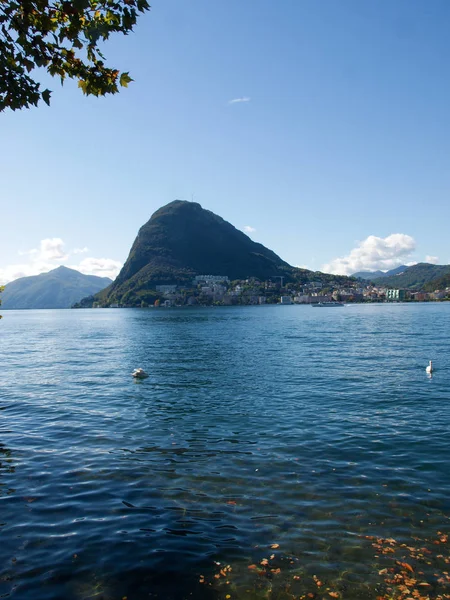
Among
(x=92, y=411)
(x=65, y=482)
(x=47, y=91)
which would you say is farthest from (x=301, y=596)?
(x=92, y=411)

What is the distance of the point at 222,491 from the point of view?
12.2 metres

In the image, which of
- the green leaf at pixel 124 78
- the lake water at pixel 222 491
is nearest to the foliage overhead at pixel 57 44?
the green leaf at pixel 124 78

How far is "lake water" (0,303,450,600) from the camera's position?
841 centimetres

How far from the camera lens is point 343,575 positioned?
27.5 ft

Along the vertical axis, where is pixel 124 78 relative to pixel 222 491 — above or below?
above

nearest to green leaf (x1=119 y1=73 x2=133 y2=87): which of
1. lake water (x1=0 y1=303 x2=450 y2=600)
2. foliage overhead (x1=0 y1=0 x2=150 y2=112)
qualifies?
foliage overhead (x1=0 y1=0 x2=150 y2=112)

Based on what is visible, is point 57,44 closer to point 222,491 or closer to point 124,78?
point 124,78

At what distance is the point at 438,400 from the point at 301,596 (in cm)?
1941

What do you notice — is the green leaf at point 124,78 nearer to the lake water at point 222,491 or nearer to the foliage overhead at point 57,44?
the foliage overhead at point 57,44

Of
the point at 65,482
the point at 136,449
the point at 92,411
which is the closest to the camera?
the point at 65,482

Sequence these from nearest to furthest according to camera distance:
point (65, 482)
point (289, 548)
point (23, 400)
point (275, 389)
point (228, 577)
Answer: point (228, 577)
point (289, 548)
point (65, 482)
point (23, 400)
point (275, 389)

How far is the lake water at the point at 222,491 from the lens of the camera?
8.41 meters

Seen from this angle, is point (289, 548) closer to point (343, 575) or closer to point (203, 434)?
point (343, 575)

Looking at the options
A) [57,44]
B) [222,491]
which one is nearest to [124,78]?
[57,44]
